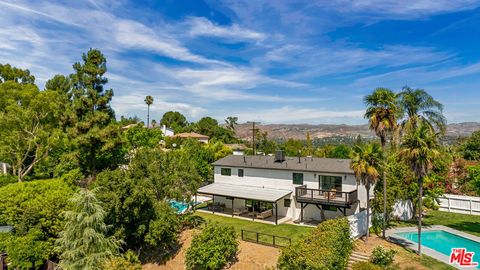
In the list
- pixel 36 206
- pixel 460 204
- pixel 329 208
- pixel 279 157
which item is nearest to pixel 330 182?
pixel 329 208

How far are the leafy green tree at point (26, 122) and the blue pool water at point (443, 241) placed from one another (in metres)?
38.0

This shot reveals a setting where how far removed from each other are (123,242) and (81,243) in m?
2.58

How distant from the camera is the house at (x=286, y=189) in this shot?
25.1 m

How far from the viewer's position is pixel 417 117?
29.9 meters

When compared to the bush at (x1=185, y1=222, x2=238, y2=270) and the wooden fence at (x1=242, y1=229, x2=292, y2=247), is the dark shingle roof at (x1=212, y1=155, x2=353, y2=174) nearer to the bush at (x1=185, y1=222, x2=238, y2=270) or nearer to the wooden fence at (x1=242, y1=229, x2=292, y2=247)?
the wooden fence at (x1=242, y1=229, x2=292, y2=247)

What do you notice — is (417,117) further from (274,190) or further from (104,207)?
(104,207)

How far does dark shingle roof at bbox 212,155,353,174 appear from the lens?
86.5 ft

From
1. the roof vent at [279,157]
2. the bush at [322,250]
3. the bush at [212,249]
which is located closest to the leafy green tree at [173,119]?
the roof vent at [279,157]

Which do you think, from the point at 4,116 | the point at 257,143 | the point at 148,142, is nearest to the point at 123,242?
the point at 4,116

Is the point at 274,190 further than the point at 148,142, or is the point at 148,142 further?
the point at 148,142

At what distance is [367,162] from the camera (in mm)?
19703

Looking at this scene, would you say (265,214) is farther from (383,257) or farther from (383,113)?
(383,113)

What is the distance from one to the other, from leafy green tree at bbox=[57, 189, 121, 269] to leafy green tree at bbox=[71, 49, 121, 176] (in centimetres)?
1319

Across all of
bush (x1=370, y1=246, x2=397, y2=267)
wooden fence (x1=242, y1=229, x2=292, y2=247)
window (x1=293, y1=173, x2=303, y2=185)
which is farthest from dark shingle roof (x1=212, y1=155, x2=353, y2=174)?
bush (x1=370, y1=246, x2=397, y2=267)
